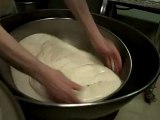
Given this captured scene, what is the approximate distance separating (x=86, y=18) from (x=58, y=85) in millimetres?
289

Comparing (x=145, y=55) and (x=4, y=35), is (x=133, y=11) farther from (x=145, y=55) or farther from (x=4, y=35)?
(x=4, y=35)

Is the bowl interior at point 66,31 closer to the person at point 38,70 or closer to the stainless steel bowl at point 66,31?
the stainless steel bowl at point 66,31

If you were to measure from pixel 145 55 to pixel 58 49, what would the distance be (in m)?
0.28

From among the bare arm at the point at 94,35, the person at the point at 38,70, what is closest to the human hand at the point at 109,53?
the bare arm at the point at 94,35

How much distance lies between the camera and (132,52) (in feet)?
3.20

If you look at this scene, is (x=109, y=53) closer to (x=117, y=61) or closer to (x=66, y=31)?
(x=117, y=61)

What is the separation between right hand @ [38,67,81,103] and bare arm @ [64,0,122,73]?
234mm

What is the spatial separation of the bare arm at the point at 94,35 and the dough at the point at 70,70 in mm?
41

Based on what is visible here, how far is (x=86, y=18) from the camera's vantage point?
34.0 inches

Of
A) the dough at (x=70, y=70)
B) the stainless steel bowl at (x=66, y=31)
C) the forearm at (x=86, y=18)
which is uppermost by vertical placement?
the forearm at (x=86, y=18)

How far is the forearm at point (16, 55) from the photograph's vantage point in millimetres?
606

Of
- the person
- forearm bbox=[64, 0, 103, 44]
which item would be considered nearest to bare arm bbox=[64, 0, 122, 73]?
forearm bbox=[64, 0, 103, 44]

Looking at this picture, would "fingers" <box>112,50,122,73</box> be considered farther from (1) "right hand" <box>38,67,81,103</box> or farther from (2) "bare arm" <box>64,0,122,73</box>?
(1) "right hand" <box>38,67,81,103</box>

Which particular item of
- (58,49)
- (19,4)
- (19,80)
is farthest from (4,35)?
(19,4)
